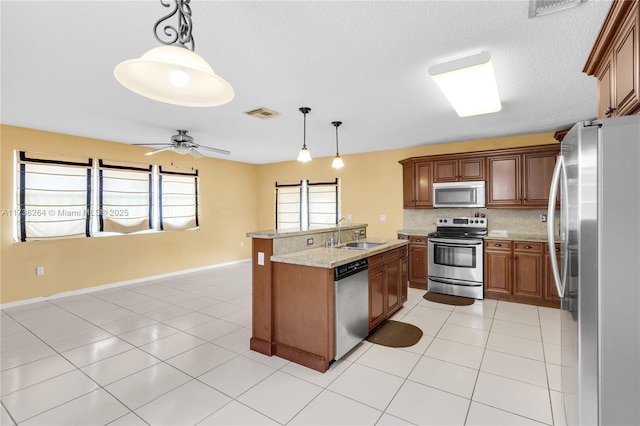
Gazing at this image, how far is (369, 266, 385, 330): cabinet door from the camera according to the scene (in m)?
3.22

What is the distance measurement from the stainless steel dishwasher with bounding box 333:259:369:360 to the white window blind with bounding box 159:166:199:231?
4.69 m

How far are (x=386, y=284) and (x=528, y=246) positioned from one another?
7.72ft

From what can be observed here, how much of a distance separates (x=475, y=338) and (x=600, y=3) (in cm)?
295

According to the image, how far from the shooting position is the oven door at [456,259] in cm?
461

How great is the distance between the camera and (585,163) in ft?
4.77

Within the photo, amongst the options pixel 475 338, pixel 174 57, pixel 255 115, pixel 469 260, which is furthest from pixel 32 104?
pixel 469 260

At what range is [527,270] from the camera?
170 inches

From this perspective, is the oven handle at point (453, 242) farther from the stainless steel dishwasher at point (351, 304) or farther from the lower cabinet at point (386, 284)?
the stainless steel dishwasher at point (351, 304)

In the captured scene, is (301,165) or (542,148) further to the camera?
(301,165)

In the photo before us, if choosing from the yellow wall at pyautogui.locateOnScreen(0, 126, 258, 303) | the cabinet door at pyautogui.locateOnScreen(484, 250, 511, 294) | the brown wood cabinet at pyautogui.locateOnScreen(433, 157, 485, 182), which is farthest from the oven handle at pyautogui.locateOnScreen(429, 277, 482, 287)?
the yellow wall at pyautogui.locateOnScreen(0, 126, 258, 303)

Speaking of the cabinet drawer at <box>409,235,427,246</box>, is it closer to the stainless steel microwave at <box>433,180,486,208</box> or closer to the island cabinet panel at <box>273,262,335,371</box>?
the stainless steel microwave at <box>433,180,486,208</box>

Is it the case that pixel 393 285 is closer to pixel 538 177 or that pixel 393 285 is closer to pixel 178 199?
pixel 538 177

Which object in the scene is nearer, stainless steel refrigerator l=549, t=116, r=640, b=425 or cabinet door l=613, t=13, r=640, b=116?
stainless steel refrigerator l=549, t=116, r=640, b=425

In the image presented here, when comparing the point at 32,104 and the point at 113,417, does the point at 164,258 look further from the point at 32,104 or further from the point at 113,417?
the point at 113,417
